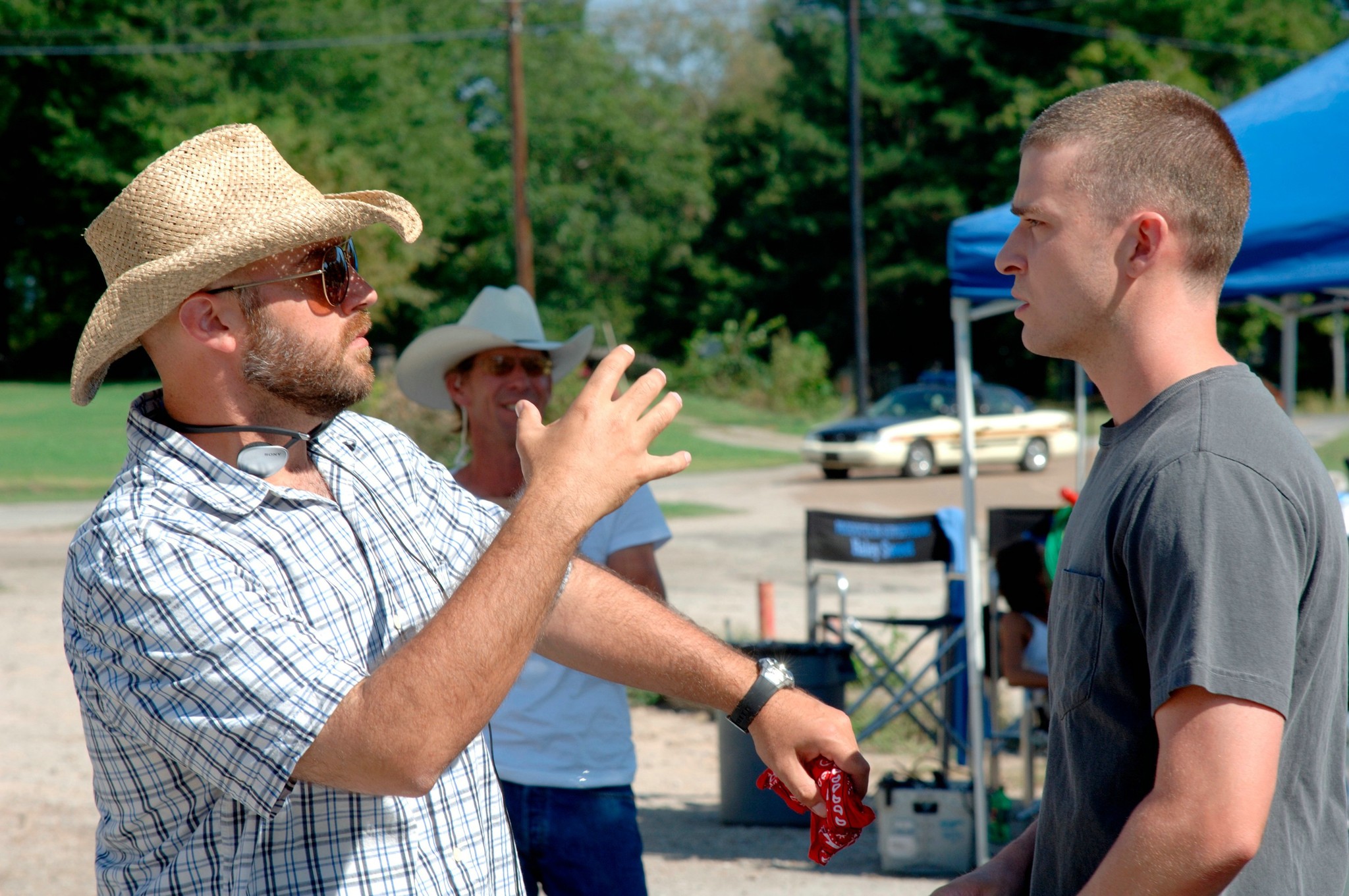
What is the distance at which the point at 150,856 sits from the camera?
1.74 meters

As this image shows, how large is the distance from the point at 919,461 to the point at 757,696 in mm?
19435

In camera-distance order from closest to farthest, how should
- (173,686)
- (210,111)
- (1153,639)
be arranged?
(1153,639)
(173,686)
(210,111)

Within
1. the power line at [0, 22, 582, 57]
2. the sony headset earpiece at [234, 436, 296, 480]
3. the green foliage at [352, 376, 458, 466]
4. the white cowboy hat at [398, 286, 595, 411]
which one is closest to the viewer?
the sony headset earpiece at [234, 436, 296, 480]

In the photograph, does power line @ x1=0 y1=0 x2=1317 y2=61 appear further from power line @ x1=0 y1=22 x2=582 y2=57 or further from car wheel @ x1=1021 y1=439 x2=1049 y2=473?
car wheel @ x1=1021 y1=439 x2=1049 y2=473

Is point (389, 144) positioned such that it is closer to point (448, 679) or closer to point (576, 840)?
point (576, 840)

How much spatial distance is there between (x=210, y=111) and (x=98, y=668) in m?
40.7

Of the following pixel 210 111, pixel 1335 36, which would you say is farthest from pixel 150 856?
pixel 1335 36

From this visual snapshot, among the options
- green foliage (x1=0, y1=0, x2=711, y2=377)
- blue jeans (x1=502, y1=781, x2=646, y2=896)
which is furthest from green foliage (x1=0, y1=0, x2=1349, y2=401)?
blue jeans (x1=502, y1=781, x2=646, y2=896)

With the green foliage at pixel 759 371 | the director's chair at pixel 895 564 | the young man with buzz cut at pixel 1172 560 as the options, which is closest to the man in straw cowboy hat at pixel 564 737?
the young man with buzz cut at pixel 1172 560

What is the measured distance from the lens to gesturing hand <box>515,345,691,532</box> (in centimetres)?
162

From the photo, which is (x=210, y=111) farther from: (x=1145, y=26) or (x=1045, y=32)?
(x=1145, y=26)

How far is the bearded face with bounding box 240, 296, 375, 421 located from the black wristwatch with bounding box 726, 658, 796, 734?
0.85 m

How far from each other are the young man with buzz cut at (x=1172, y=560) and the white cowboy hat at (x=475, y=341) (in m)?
2.36

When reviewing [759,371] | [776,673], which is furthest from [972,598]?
[759,371]
